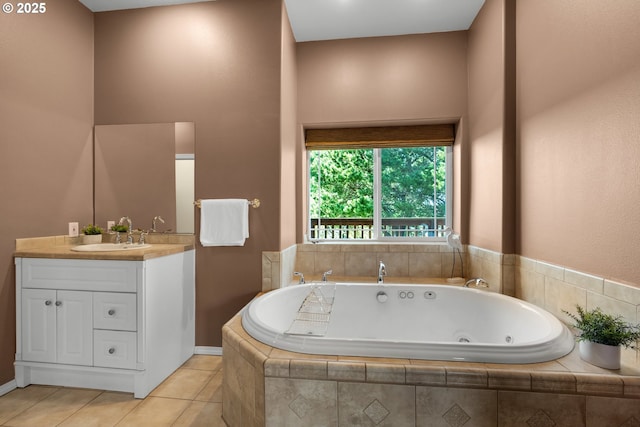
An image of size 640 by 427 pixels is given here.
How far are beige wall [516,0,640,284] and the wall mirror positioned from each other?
2.37 m

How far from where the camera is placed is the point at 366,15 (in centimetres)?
267

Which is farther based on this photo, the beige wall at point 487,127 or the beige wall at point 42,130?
the beige wall at point 487,127

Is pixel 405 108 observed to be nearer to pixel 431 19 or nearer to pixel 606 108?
pixel 431 19

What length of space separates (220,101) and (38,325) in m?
1.92

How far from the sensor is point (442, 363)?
1.29 meters

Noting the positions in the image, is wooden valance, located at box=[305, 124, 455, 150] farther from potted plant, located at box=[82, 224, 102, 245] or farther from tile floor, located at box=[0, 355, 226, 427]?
tile floor, located at box=[0, 355, 226, 427]

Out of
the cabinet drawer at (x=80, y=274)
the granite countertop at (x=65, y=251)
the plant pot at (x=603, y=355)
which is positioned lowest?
the plant pot at (x=603, y=355)

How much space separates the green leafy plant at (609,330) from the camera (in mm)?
1247

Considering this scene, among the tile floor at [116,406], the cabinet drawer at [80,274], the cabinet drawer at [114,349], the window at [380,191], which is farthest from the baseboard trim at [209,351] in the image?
the window at [380,191]

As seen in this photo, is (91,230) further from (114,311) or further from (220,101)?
(220,101)

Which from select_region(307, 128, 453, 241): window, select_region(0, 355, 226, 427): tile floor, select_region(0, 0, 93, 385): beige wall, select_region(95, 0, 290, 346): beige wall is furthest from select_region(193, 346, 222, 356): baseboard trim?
select_region(307, 128, 453, 241): window

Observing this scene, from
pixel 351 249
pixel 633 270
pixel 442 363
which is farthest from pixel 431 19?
pixel 442 363

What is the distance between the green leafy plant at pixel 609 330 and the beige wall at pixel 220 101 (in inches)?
72.3

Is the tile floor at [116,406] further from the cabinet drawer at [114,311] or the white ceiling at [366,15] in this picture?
the white ceiling at [366,15]
